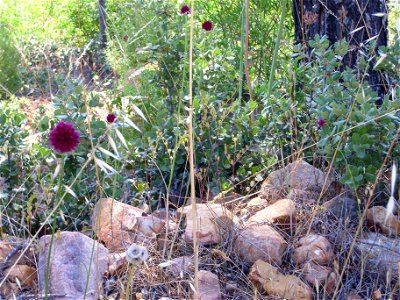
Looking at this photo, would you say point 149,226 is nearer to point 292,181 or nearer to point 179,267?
point 179,267

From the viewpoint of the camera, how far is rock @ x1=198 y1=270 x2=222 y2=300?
1971mm

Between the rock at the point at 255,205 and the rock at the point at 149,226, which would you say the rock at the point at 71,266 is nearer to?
the rock at the point at 149,226

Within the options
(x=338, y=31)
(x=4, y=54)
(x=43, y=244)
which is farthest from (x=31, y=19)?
(x=43, y=244)

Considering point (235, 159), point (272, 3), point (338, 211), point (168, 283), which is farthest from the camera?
point (272, 3)

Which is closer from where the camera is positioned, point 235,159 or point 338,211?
point 338,211

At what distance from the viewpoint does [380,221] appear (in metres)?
2.31

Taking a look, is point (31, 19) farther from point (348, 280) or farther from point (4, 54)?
point (348, 280)

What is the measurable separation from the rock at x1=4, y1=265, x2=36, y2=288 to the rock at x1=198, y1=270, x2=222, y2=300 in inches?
21.4

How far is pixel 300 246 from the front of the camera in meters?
2.19

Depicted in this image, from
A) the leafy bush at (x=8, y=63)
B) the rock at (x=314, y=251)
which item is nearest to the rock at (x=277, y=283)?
the rock at (x=314, y=251)

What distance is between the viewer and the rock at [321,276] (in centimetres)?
203

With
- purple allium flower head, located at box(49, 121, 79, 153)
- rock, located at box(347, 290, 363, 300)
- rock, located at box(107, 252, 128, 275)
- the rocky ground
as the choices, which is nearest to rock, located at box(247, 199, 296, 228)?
the rocky ground

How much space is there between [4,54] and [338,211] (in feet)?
15.2

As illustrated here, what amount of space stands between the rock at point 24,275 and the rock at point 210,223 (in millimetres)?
528
